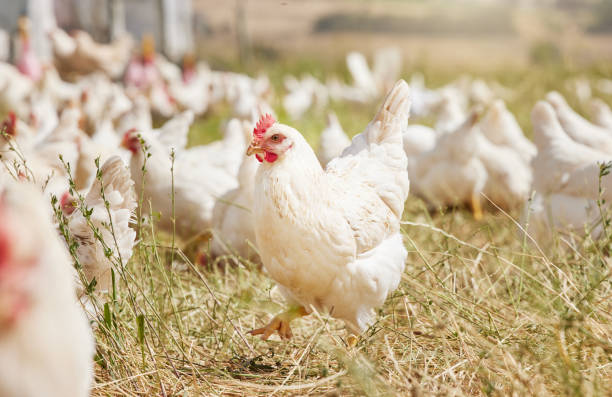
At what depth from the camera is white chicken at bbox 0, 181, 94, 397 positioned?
1.01 metres

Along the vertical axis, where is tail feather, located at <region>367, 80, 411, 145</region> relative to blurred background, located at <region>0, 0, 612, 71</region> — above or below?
above

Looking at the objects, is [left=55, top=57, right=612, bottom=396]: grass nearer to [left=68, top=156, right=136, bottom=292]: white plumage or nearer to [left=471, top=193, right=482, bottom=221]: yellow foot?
[left=68, top=156, right=136, bottom=292]: white plumage

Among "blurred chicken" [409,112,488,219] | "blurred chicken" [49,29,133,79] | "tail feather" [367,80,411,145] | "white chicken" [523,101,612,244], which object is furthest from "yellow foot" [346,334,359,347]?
"blurred chicken" [49,29,133,79]

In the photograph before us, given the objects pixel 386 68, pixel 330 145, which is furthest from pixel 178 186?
pixel 386 68

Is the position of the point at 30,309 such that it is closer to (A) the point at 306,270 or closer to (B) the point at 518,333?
(A) the point at 306,270

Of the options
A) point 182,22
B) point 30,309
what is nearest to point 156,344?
point 30,309

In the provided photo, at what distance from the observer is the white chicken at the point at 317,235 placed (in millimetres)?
2033

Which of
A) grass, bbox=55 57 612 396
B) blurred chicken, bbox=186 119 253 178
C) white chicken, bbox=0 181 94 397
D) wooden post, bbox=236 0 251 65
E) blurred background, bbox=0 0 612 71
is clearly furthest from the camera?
wooden post, bbox=236 0 251 65

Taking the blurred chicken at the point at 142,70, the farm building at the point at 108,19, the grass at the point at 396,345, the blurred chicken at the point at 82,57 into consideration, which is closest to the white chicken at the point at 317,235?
the grass at the point at 396,345

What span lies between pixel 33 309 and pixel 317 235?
1113 millimetres

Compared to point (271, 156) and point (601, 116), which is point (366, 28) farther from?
point (271, 156)

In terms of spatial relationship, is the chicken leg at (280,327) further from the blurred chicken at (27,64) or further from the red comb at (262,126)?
the blurred chicken at (27,64)

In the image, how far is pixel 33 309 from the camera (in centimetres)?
105

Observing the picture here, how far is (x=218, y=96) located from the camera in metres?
8.34
